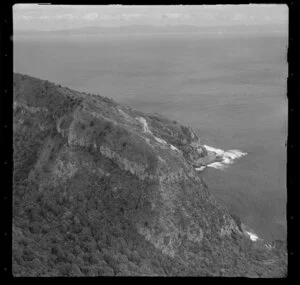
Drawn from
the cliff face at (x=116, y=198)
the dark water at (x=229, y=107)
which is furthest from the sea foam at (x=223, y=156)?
the cliff face at (x=116, y=198)

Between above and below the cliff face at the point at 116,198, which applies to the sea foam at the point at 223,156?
below

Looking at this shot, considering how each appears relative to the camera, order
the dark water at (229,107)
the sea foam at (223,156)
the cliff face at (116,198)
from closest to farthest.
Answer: the cliff face at (116,198) < the dark water at (229,107) < the sea foam at (223,156)

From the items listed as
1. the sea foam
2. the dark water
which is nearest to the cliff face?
the dark water

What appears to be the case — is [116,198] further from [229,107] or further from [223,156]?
[229,107]

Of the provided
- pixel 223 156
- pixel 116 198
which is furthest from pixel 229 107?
pixel 116 198

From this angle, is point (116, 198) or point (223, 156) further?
point (223, 156)

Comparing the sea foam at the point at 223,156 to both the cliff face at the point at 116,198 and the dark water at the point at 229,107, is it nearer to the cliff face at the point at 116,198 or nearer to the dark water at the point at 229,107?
the dark water at the point at 229,107

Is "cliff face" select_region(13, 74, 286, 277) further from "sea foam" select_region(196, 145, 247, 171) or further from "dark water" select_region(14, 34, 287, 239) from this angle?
"sea foam" select_region(196, 145, 247, 171)

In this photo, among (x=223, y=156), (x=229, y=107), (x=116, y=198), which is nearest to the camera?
(x=116, y=198)

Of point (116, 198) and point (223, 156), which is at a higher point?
point (116, 198)
